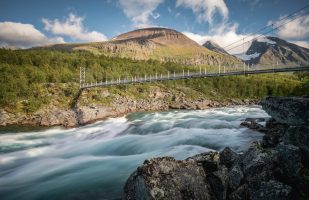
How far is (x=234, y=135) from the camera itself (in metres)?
25.0

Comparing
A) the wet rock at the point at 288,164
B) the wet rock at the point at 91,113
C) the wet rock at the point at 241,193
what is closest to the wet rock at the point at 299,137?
the wet rock at the point at 288,164

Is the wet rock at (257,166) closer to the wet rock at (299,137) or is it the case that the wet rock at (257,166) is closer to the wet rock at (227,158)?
the wet rock at (227,158)

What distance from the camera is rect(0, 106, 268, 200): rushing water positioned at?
15.3 meters

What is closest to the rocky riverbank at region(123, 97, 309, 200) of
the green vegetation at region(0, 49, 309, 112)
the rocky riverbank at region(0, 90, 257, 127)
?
the green vegetation at region(0, 49, 309, 112)

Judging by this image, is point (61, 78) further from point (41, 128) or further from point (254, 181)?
point (254, 181)

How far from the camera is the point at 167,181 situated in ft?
28.8

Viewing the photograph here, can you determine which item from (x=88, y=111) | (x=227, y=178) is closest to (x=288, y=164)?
(x=227, y=178)

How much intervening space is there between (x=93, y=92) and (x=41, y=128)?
2185cm

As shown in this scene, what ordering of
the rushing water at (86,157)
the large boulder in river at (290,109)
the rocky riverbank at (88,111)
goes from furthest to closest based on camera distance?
the rocky riverbank at (88,111)
the large boulder in river at (290,109)
the rushing water at (86,157)

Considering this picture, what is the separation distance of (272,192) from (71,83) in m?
61.8

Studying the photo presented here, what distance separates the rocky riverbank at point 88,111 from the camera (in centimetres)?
4469

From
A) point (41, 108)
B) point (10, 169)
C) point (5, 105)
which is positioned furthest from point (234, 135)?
point (5, 105)

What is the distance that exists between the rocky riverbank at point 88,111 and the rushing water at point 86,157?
9.97m

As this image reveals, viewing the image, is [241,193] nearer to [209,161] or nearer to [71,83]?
[209,161]
